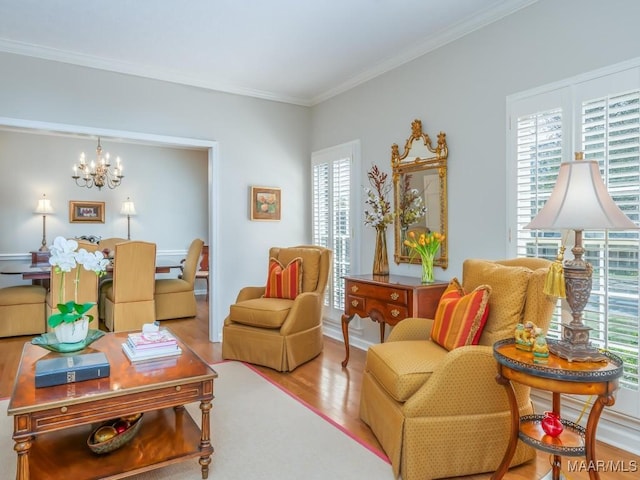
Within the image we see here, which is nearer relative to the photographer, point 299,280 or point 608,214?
point 608,214

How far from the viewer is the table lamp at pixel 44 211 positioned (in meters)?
6.59

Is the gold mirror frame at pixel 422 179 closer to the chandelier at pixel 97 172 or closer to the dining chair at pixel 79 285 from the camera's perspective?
the dining chair at pixel 79 285

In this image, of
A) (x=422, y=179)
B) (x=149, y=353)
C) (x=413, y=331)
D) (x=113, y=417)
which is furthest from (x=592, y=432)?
(x=422, y=179)

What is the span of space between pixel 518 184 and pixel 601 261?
73 cm

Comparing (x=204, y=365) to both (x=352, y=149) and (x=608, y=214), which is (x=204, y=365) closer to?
(x=608, y=214)

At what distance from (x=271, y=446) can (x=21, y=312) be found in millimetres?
4009

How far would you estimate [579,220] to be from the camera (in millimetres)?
1758

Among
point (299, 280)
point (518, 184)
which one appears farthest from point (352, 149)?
point (518, 184)

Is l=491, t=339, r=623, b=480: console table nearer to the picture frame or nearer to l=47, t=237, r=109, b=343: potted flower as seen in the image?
l=47, t=237, r=109, b=343: potted flower

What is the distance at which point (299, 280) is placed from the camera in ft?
13.4

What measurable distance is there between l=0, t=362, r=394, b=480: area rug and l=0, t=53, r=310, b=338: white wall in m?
1.95

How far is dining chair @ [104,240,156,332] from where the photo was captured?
4.72 meters

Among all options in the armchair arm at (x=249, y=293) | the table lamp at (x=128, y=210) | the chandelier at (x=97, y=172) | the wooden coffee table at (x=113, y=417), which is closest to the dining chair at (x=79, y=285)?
the armchair arm at (x=249, y=293)

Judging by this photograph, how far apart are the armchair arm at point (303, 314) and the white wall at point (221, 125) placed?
1.21 meters
